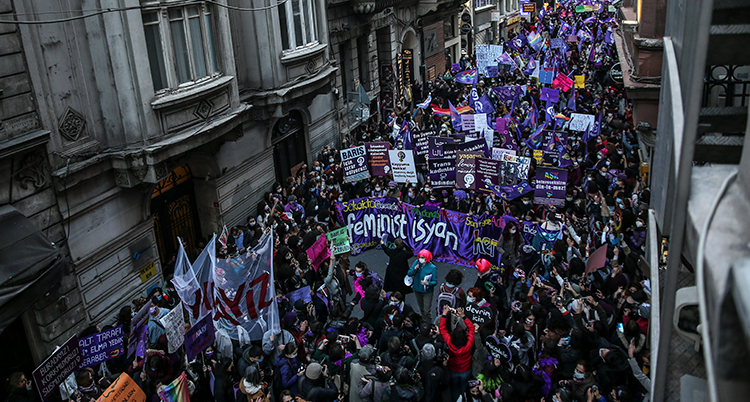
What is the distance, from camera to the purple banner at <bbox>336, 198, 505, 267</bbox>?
12281mm

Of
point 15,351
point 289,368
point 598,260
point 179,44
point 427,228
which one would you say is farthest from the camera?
point 427,228

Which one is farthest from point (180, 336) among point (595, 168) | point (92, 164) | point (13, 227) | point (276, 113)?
point (595, 168)

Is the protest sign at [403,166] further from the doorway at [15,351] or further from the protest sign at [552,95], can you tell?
the doorway at [15,351]

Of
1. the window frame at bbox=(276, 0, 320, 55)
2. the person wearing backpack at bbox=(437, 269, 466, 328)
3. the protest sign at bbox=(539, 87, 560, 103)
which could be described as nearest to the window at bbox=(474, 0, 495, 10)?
the protest sign at bbox=(539, 87, 560, 103)

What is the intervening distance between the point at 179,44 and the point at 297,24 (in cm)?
521

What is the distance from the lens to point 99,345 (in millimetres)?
8180

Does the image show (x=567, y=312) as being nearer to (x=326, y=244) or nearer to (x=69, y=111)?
(x=326, y=244)

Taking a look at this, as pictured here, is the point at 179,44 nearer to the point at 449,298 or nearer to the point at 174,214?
the point at 174,214

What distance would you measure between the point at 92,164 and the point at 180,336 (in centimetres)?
433

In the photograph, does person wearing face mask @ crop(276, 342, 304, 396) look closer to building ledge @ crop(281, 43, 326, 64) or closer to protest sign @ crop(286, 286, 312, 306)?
protest sign @ crop(286, 286, 312, 306)

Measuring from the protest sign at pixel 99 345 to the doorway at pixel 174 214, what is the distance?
16.3 ft

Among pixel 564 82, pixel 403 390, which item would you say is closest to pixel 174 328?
pixel 403 390

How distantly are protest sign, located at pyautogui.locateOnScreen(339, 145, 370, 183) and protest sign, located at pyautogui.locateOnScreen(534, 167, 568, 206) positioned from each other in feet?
14.7

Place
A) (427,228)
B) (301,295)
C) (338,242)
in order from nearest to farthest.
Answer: (301,295)
(338,242)
(427,228)
